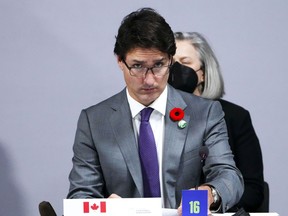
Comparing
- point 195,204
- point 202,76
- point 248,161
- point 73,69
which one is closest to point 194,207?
point 195,204

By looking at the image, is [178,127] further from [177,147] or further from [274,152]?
[274,152]

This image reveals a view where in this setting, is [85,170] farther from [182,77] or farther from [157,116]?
[182,77]

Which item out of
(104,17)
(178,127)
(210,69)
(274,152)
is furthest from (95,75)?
(178,127)

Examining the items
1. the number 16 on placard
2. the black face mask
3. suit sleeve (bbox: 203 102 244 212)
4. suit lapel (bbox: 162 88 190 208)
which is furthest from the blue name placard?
the black face mask

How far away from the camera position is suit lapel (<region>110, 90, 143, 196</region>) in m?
2.76

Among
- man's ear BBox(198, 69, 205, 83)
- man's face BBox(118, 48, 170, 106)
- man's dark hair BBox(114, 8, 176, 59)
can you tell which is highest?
man's dark hair BBox(114, 8, 176, 59)

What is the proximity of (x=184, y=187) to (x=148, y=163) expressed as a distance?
0.58 feet

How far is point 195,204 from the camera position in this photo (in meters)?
2.34

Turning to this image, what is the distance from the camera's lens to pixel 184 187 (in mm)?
2803

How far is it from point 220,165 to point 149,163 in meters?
0.28

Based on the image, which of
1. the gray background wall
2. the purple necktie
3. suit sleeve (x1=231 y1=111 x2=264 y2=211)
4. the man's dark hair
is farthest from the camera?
the gray background wall

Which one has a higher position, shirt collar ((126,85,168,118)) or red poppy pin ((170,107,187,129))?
shirt collar ((126,85,168,118))

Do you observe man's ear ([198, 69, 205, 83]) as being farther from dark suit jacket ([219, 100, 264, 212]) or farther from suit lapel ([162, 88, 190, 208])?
suit lapel ([162, 88, 190, 208])

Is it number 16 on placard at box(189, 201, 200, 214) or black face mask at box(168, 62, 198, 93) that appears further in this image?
black face mask at box(168, 62, 198, 93)
